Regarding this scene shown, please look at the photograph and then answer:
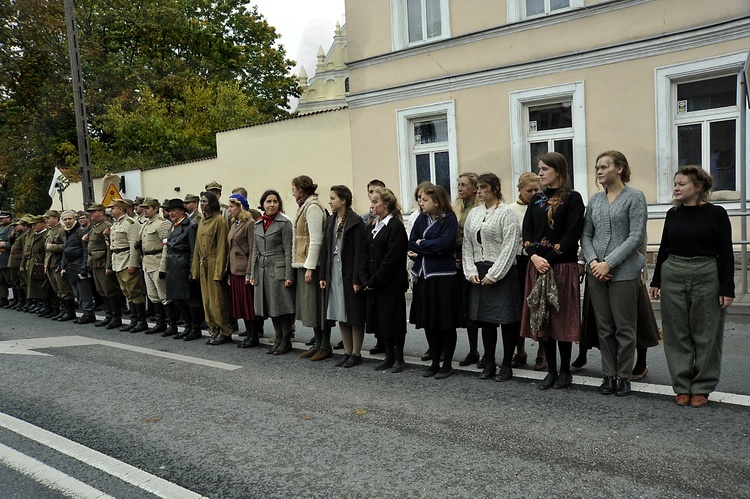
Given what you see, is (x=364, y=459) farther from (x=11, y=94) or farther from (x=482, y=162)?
(x=11, y=94)

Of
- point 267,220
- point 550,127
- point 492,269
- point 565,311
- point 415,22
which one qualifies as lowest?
point 565,311

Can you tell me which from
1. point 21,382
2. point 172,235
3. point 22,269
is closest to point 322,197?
point 22,269

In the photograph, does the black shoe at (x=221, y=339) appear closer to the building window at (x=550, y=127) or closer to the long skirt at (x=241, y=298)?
the long skirt at (x=241, y=298)

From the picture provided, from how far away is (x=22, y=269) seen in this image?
44.9 feet

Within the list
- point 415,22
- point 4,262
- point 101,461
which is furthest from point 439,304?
point 4,262

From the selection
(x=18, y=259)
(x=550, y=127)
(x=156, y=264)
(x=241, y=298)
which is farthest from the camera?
(x=18, y=259)

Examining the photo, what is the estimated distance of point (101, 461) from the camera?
14.9ft

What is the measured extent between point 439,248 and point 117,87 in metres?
26.9

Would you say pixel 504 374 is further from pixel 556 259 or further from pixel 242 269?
pixel 242 269

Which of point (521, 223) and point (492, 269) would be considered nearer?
point (492, 269)

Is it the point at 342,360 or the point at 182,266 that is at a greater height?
the point at 182,266

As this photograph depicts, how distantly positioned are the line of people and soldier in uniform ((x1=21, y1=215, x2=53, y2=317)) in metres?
4.36

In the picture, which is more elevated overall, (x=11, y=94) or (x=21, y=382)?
(x=11, y=94)

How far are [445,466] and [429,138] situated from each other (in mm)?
12243
